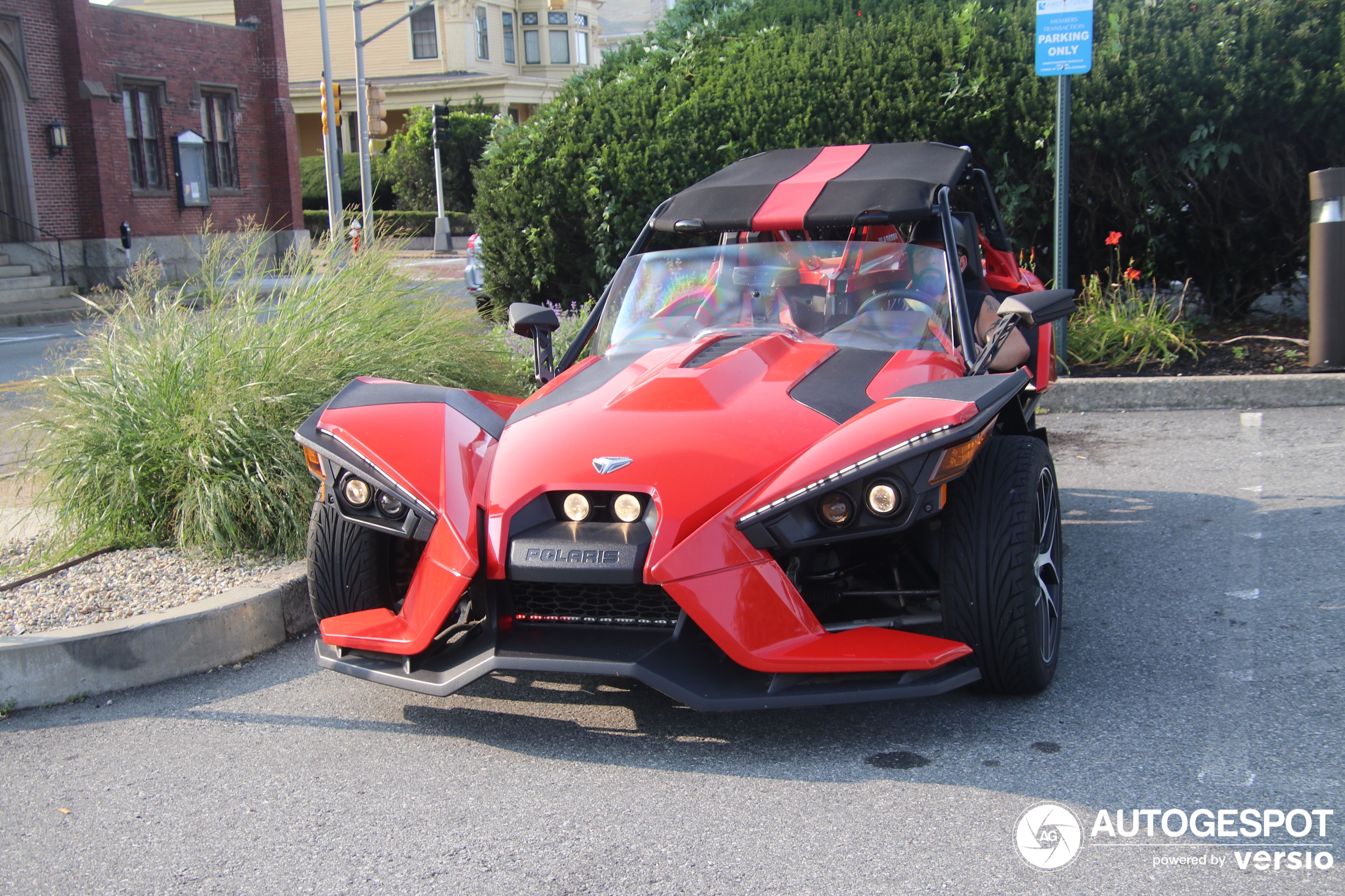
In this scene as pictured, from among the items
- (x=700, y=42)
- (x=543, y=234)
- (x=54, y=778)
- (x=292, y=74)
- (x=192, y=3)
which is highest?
(x=192, y=3)

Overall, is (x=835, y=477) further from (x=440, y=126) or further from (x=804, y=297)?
(x=440, y=126)

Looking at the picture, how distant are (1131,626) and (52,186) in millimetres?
25790

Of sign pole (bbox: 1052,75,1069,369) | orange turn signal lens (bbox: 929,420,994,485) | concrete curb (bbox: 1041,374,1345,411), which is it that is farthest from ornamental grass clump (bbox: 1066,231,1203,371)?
orange turn signal lens (bbox: 929,420,994,485)

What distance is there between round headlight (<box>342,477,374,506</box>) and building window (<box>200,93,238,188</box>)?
2861 centimetres

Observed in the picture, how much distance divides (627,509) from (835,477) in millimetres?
597

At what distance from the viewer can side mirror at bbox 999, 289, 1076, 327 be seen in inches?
165

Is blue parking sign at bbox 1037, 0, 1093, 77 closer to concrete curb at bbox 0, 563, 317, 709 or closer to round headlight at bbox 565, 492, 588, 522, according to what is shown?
round headlight at bbox 565, 492, 588, 522

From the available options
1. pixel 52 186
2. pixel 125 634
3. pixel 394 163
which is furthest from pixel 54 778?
pixel 394 163

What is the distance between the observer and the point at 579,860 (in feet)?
9.36

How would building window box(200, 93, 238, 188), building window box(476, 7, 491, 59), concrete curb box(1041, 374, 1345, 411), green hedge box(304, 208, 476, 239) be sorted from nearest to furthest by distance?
concrete curb box(1041, 374, 1345, 411)
building window box(200, 93, 238, 188)
green hedge box(304, 208, 476, 239)
building window box(476, 7, 491, 59)

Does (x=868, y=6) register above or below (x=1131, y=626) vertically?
above

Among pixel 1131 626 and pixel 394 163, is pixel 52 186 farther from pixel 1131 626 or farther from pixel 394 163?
pixel 1131 626

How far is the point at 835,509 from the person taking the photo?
3361mm

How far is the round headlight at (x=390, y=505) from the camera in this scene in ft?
12.1
